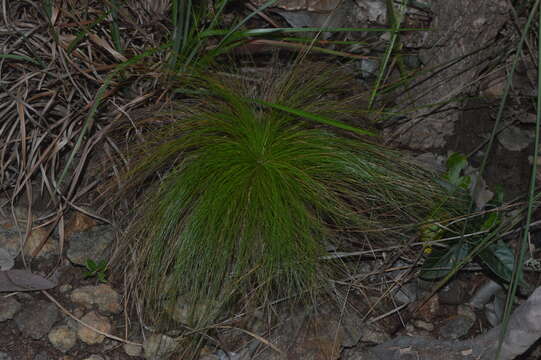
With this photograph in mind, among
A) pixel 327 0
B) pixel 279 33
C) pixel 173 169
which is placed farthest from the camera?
pixel 327 0

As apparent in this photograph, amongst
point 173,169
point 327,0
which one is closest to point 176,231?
point 173,169

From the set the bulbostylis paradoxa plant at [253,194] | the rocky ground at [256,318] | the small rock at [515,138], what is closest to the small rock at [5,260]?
the rocky ground at [256,318]

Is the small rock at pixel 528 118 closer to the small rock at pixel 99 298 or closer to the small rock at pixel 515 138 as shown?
the small rock at pixel 515 138

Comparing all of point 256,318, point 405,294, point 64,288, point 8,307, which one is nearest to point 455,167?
point 405,294

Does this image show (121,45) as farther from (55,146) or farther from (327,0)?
(327,0)

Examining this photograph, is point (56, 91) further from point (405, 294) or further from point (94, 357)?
point (405, 294)

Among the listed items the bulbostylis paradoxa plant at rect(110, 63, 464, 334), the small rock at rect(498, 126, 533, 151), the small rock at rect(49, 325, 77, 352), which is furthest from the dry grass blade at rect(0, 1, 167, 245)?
the small rock at rect(498, 126, 533, 151)
